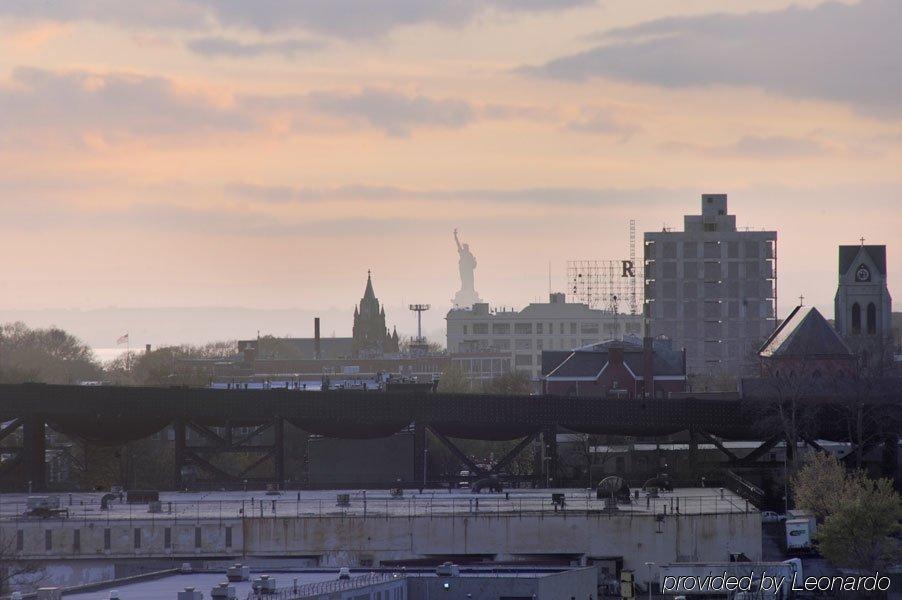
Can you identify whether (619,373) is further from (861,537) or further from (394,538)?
(861,537)

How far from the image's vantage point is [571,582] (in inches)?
2766

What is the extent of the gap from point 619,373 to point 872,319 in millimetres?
29162

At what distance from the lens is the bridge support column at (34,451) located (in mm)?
108500

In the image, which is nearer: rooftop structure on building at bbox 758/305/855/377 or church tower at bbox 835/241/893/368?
rooftop structure on building at bbox 758/305/855/377

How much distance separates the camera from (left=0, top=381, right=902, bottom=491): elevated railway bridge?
112062 millimetres

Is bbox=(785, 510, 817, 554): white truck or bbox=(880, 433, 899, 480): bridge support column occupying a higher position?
bbox=(880, 433, 899, 480): bridge support column

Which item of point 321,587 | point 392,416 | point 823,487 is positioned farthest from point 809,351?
point 321,587

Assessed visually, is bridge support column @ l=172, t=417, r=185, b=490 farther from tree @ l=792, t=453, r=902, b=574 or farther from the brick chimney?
the brick chimney

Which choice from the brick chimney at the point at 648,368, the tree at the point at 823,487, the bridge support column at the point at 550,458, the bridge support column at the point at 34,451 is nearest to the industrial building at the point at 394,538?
the tree at the point at 823,487

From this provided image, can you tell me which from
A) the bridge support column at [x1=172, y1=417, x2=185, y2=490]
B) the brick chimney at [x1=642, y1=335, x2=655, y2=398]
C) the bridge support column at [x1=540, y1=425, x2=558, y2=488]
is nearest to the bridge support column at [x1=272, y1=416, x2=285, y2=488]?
the bridge support column at [x1=172, y1=417, x2=185, y2=490]

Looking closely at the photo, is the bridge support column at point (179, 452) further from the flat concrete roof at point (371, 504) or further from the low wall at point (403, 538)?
the low wall at point (403, 538)

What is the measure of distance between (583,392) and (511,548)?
64.4 meters

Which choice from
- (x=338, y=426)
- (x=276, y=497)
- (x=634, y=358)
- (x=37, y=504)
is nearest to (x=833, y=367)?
(x=634, y=358)

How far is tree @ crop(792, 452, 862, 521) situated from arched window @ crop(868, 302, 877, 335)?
64469 millimetres
